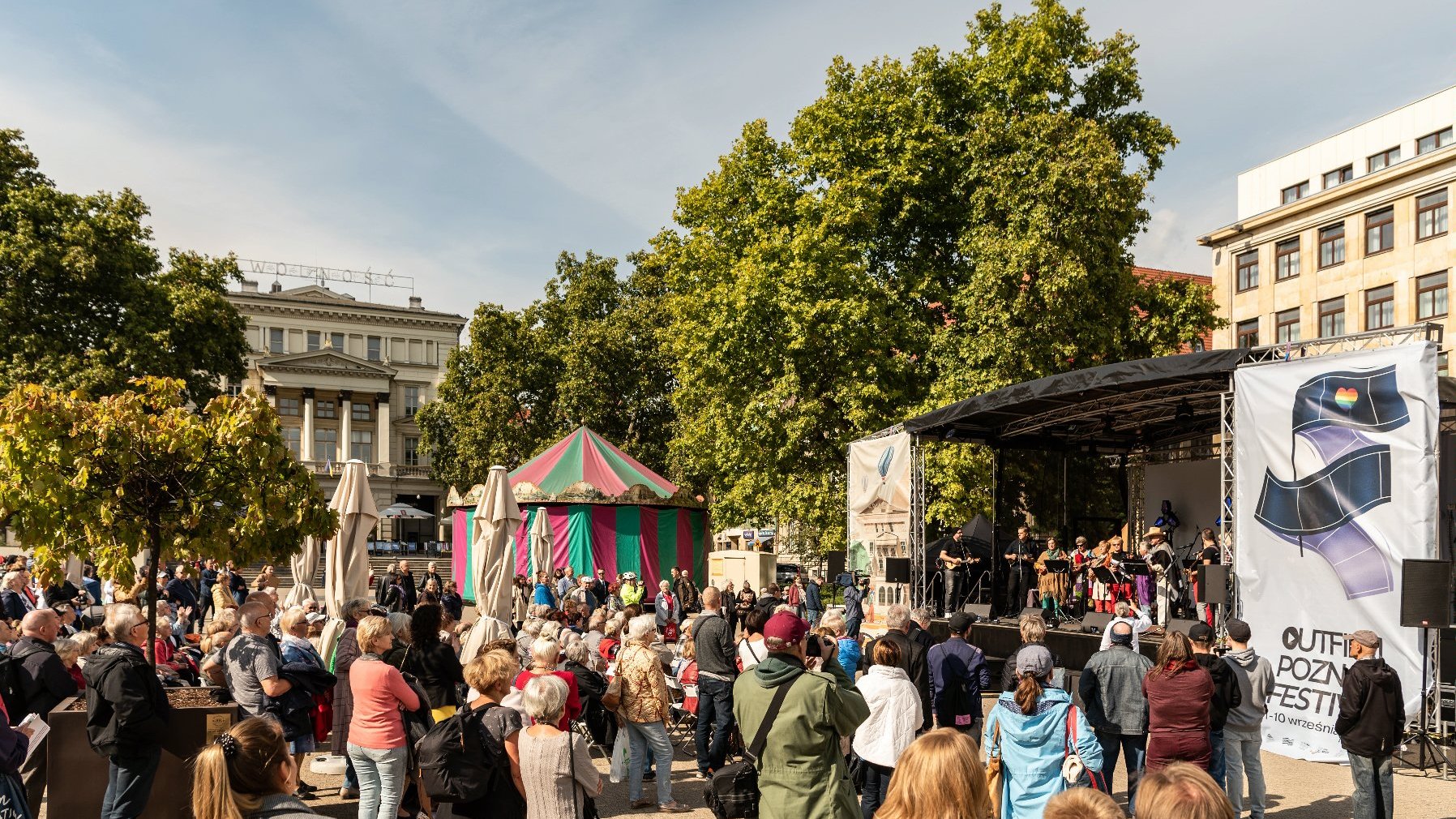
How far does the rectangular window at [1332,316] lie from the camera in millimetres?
39438

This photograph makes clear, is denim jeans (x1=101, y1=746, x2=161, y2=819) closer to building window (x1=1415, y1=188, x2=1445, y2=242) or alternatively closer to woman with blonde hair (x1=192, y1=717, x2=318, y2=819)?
woman with blonde hair (x1=192, y1=717, x2=318, y2=819)

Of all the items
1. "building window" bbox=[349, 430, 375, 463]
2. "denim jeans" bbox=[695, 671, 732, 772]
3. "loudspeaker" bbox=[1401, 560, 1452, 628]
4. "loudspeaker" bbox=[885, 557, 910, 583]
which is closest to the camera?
"denim jeans" bbox=[695, 671, 732, 772]

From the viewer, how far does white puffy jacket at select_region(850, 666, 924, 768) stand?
20.5 ft

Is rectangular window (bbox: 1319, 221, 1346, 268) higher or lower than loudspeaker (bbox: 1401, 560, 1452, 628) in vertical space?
higher

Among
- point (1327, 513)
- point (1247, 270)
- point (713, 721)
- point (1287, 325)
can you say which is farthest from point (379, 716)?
point (1247, 270)

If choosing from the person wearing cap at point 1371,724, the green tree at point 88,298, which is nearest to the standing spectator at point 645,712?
the person wearing cap at point 1371,724

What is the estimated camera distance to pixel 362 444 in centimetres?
6391

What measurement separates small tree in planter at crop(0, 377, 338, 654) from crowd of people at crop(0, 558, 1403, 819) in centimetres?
71

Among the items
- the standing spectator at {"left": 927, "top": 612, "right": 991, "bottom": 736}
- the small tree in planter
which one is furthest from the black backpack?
the small tree in planter

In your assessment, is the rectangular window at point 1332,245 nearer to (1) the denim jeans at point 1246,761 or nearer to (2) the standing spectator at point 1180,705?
(1) the denim jeans at point 1246,761

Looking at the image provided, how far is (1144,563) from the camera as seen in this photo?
16906mm

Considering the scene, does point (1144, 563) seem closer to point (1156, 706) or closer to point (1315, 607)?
point (1315, 607)

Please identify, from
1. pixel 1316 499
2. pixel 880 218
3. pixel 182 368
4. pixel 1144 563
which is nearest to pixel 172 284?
pixel 182 368

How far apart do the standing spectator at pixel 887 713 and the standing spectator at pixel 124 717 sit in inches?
155
